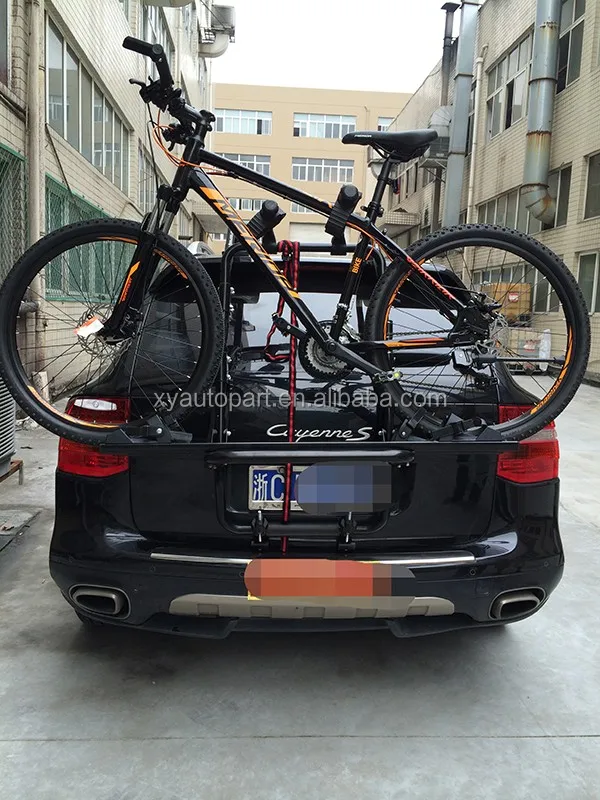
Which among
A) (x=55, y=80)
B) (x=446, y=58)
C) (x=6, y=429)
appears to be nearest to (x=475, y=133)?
(x=446, y=58)

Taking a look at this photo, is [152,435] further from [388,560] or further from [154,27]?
[154,27]

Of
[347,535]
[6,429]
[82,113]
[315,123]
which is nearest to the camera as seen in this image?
[347,535]

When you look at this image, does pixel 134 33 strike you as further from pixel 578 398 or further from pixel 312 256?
pixel 312 256

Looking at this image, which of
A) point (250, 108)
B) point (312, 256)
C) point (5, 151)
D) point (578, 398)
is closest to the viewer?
point (312, 256)

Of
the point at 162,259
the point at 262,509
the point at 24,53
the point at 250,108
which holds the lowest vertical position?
→ the point at 262,509

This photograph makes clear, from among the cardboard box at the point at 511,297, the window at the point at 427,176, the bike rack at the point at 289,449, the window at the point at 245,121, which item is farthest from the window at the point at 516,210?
the window at the point at 245,121

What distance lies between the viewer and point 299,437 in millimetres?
2533

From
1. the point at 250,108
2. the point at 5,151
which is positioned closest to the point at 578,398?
the point at 5,151

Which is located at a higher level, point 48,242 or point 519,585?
point 48,242

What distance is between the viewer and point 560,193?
16969 mm

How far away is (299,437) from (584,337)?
128 cm

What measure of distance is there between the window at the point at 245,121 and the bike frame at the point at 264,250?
52598 mm

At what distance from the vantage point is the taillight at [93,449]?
256 cm

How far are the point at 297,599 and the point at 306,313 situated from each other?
1.10 m
